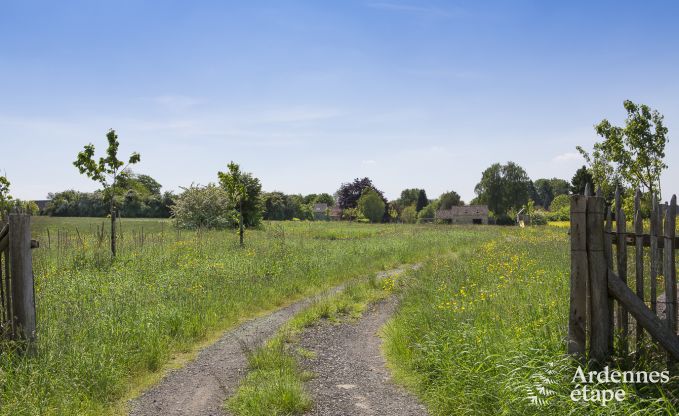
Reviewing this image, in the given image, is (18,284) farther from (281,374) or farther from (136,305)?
(281,374)

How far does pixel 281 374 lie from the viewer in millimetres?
6211

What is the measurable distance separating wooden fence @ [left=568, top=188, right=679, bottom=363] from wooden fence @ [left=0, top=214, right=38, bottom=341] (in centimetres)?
677

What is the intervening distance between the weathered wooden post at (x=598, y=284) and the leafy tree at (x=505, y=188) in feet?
295

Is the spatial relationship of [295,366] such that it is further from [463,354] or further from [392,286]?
[392,286]

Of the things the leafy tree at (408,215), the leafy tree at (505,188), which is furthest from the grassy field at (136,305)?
the leafy tree at (505,188)

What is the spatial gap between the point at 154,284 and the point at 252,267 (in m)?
3.52

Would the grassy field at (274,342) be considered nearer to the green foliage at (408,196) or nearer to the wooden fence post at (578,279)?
the wooden fence post at (578,279)

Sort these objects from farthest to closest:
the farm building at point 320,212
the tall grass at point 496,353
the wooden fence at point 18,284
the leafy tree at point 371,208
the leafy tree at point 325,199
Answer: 1. the leafy tree at point 325,199
2. the farm building at point 320,212
3. the leafy tree at point 371,208
4. the wooden fence at point 18,284
5. the tall grass at point 496,353

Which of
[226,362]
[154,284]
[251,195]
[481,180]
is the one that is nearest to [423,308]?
[226,362]

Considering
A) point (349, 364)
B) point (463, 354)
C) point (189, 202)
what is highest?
point (189, 202)

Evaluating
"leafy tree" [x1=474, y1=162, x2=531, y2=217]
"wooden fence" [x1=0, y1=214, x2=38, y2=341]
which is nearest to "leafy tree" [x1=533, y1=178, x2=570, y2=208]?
"leafy tree" [x1=474, y1=162, x2=531, y2=217]

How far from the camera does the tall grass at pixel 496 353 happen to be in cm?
419

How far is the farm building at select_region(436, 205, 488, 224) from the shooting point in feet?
291

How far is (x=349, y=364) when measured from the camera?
23.2ft
